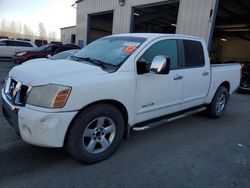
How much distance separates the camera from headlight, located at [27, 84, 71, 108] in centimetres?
251

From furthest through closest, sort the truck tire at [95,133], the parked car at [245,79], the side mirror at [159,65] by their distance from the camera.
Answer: the parked car at [245,79], the side mirror at [159,65], the truck tire at [95,133]

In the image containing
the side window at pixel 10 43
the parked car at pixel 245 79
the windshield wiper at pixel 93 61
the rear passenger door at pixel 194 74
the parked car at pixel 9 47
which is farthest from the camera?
the side window at pixel 10 43

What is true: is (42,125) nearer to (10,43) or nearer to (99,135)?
(99,135)

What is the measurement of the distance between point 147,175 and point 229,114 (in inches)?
158

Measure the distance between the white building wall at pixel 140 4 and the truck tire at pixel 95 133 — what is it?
786cm

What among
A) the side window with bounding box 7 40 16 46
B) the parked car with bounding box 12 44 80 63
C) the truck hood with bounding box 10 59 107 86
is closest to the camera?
the truck hood with bounding box 10 59 107 86

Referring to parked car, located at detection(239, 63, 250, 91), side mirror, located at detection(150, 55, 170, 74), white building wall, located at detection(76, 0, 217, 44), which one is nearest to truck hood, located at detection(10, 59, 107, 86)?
side mirror, located at detection(150, 55, 170, 74)

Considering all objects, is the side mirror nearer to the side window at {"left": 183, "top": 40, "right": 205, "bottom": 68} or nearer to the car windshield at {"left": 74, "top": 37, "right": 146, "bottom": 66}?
the car windshield at {"left": 74, "top": 37, "right": 146, "bottom": 66}

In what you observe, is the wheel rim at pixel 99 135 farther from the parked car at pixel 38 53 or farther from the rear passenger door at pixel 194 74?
the parked car at pixel 38 53

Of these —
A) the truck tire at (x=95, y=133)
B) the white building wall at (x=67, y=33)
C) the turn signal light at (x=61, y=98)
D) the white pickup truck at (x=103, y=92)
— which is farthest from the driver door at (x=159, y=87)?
the white building wall at (x=67, y=33)

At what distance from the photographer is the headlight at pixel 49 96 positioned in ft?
8.22

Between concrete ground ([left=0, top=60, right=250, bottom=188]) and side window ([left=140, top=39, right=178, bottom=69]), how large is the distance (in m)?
1.42

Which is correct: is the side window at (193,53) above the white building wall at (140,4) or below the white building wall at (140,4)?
below

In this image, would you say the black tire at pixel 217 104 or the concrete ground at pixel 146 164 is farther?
the black tire at pixel 217 104
